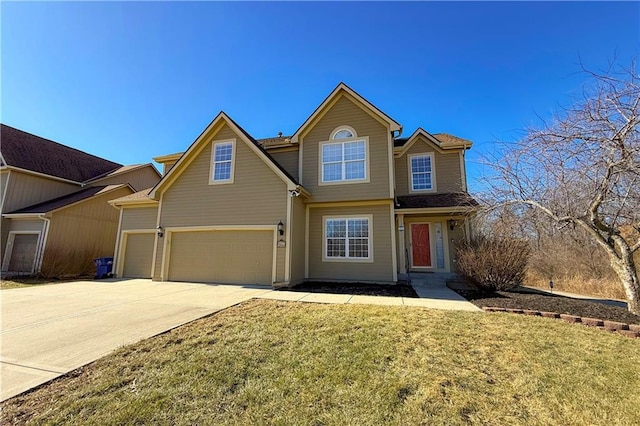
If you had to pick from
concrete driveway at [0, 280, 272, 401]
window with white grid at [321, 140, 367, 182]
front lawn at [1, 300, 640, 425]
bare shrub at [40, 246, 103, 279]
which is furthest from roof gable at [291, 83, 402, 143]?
bare shrub at [40, 246, 103, 279]

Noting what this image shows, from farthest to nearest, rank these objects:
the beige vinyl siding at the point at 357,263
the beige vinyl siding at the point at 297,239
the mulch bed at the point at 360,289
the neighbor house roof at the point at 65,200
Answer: the neighbor house roof at the point at 65,200
the beige vinyl siding at the point at 357,263
the beige vinyl siding at the point at 297,239
the mulch bed at the point at 360,289

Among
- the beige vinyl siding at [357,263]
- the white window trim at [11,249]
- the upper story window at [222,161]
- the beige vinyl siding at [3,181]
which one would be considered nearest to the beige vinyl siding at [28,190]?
the beige vinyl siding at [3,181]

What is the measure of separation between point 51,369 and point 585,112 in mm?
10306

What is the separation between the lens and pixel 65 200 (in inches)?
631

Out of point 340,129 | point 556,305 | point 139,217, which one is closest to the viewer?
point 556,305

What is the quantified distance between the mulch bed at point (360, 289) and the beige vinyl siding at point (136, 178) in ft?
56.9

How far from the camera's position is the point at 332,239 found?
37.1 feet

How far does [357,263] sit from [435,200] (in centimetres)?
468

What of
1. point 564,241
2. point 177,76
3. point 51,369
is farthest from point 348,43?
point 564,241

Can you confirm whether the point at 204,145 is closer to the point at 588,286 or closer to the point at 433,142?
the point at 433,142

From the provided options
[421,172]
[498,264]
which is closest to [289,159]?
[421,172]

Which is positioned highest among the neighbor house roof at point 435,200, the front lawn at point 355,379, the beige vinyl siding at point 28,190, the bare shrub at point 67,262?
the beige vinyl siding at point 28,190

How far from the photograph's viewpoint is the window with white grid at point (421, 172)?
13094 mm

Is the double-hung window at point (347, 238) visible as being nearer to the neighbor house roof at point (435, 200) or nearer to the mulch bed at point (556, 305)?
the neighbor house roof at point (435, 200)
